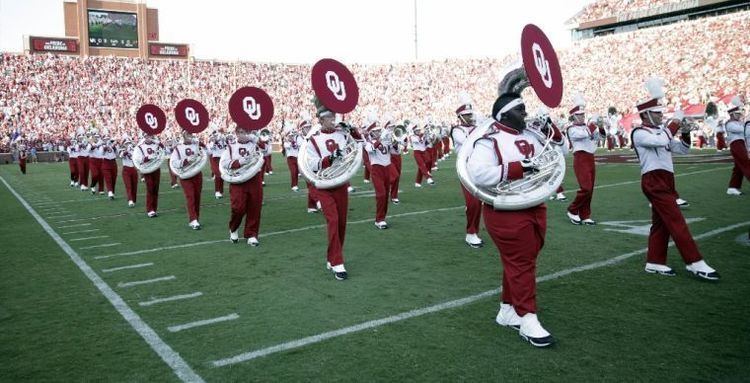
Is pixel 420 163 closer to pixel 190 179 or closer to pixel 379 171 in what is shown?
pixel 379 171

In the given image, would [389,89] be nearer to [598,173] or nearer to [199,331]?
[598,173]

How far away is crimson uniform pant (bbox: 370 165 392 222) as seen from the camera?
8.94 metres

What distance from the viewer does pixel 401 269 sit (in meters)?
6.20

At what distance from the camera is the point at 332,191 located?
6016mm

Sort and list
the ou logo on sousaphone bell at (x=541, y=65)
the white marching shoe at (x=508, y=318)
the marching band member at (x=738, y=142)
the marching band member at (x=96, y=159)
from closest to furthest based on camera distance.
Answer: the ou logo on sousaphone bell at (x=541, y=65)
the white marching shoe at (x=508, y=318)
the marching band member at (x=738, y=142)
the marching band member at (x=96, y=159)

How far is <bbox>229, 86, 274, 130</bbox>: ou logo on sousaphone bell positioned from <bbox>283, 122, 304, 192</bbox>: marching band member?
633cm

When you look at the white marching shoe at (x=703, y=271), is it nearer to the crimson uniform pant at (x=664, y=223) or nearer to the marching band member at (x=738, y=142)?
the crimson uniform pant at (x=664, y=223)

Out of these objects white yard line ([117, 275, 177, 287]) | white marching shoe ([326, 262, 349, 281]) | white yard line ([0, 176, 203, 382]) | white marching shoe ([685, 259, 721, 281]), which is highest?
white marching shoe ([685, 259, 721, 281])

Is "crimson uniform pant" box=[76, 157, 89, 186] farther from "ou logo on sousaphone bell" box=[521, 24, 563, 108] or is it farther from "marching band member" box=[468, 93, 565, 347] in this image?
"ou logo on sousaphone bell" box=[521, 24, 563, 108]

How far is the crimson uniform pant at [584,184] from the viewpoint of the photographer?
8352mm

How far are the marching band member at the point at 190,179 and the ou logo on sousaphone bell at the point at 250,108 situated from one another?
1714 millimetres

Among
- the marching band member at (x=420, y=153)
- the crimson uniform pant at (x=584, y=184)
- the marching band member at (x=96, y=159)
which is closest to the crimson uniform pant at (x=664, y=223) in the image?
the crimson uniform pant at (x=584, y=184)

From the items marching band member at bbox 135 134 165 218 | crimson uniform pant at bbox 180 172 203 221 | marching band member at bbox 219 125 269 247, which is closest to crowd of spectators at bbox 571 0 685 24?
marching band member at bbox 135 134 165 218

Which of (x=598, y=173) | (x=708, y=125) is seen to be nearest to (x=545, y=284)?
(x=598, y=173)
